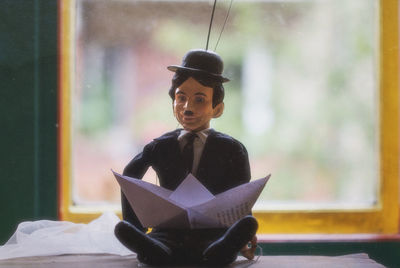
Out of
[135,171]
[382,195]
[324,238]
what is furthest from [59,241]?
[382,195]

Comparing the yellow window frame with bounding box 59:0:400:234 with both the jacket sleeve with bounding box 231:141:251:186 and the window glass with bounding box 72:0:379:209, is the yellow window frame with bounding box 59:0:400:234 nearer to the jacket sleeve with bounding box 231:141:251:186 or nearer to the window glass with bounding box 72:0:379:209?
the window glass with bounding box 72:0:379:209

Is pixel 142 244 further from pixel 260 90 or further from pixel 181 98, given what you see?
pixel 260 90

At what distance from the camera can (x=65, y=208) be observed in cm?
156

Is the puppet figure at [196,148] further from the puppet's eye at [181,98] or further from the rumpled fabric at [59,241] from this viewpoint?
the rumpled fabric at [59,241]

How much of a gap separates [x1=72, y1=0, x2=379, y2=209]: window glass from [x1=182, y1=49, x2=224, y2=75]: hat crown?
16.4 inches

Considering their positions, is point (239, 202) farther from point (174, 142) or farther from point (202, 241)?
point (174, 142)

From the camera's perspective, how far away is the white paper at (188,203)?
109cm

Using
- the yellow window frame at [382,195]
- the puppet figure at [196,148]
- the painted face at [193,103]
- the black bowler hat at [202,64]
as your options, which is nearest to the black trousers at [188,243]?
the puppet figure at [196,148]

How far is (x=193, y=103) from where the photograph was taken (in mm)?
1186

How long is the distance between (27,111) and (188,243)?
725 millimetres

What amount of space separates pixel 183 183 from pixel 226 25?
71 centimetres

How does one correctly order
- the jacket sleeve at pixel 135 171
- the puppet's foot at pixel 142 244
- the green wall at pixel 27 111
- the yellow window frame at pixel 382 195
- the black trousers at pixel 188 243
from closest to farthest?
the puppet's foot at pixel 142 244, the black trousers at pixel 188 243, the jacket sleeve at pixel 135 171, the green wall at pixel 27 111, the yellow window frame at pixel 382 195

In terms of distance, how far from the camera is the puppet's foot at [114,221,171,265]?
3.22 feet

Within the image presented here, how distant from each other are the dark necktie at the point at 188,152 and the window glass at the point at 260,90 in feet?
1.38
